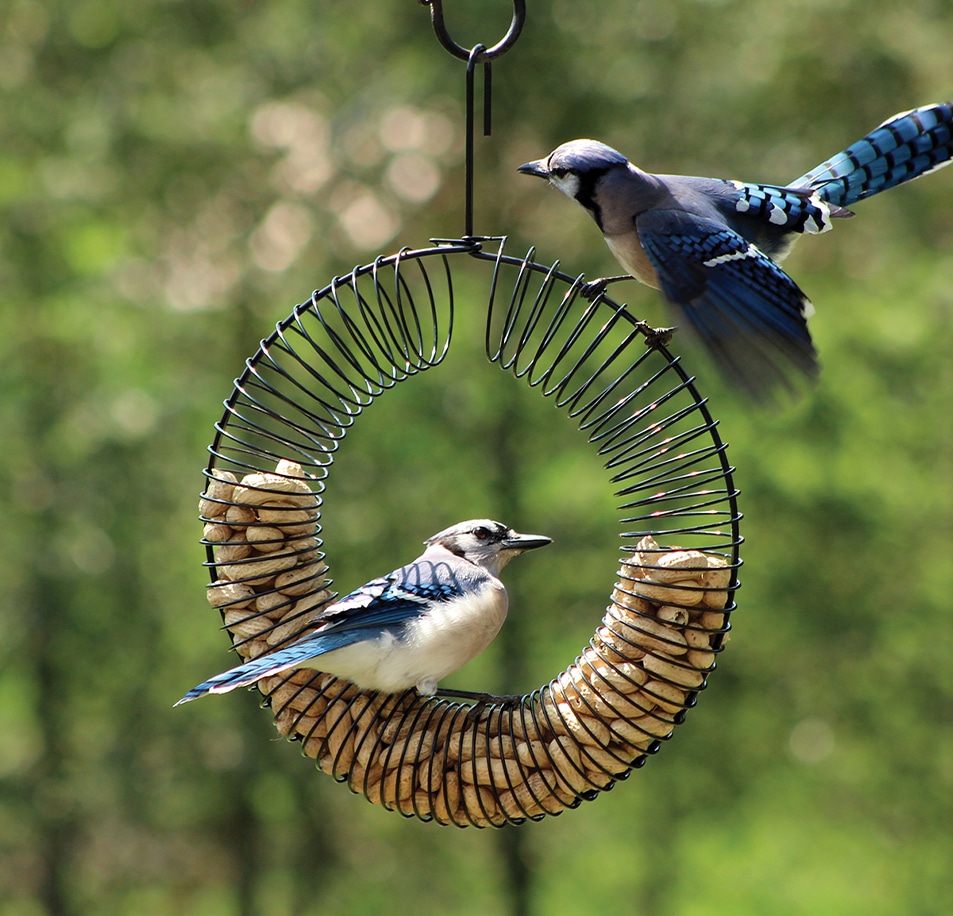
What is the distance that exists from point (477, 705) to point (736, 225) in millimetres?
1736

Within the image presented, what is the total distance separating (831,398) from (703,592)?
5.83 m

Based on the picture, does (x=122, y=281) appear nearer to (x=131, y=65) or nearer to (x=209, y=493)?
(x=131, y=65)

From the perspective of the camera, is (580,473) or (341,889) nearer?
(580,473)

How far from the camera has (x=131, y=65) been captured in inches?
331

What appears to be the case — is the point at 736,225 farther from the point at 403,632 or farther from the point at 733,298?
the point at 403,632

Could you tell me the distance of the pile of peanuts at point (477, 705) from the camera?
3045 mm

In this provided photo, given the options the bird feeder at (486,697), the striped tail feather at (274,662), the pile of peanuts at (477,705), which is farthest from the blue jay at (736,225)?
the striped tail feather at (274,662)

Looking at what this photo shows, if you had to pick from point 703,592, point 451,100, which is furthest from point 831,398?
point 703,592

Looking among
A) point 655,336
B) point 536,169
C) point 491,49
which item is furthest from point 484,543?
point 491,49

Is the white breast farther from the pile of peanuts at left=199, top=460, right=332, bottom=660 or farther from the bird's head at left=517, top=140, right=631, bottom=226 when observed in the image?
the bird's head at left=517, top=140, right=631, bottom=226

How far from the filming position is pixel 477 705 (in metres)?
3.40

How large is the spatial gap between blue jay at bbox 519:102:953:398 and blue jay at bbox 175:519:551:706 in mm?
943

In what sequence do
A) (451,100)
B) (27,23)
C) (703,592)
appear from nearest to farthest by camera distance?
(703,592) < (451,100) < (27,23)

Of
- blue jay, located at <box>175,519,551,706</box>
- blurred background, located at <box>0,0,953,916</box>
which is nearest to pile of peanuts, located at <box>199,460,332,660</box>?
blue jay, located at <box>175,519,551,706</box>
